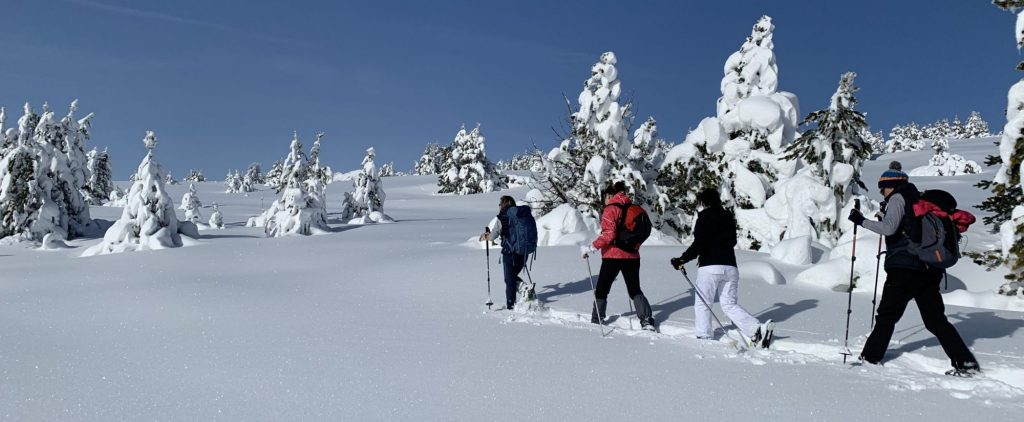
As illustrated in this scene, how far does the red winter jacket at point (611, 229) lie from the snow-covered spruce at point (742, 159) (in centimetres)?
1080

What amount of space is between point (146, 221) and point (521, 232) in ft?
58.1

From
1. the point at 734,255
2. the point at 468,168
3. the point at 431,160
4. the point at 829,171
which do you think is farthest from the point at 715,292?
the point at 431,160

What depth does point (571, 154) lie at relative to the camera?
21.7 metres

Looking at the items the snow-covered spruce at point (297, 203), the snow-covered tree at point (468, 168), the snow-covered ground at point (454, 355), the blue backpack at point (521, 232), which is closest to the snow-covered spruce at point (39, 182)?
the snow-covered spruce at point (297, 203)

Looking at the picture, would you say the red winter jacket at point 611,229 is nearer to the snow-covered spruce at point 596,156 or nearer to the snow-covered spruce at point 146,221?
the snow-covered spruce at point 596,156

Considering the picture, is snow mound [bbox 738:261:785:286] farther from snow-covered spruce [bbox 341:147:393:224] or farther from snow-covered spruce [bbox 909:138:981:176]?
snow-covered spruce [bbox 909:138:981:176]

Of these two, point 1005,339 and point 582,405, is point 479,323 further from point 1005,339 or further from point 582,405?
point 1005,339

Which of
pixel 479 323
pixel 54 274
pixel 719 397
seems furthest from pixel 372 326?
pixel 54 274

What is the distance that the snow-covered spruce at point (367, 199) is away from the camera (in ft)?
112

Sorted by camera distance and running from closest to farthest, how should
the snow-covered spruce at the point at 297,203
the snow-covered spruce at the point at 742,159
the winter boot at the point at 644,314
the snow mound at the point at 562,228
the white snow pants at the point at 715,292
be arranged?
1. the white snow pants at the point at 715,292
2. the winter boot at the point at 644,314
3. the snow mound at the point at 562,228
4. the snow-covered spruce at the point at 742,159
5. the snow-covered spruce at the point at 297,203

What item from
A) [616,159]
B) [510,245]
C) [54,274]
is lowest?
[54,274]

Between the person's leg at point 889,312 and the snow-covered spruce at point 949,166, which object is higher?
the snow-covered spruce at point 949,166

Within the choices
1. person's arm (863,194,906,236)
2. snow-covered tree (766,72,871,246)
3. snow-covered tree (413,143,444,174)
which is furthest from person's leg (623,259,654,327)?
snow-covered tree (413,143,444,174)

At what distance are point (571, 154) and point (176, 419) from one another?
18.4m
